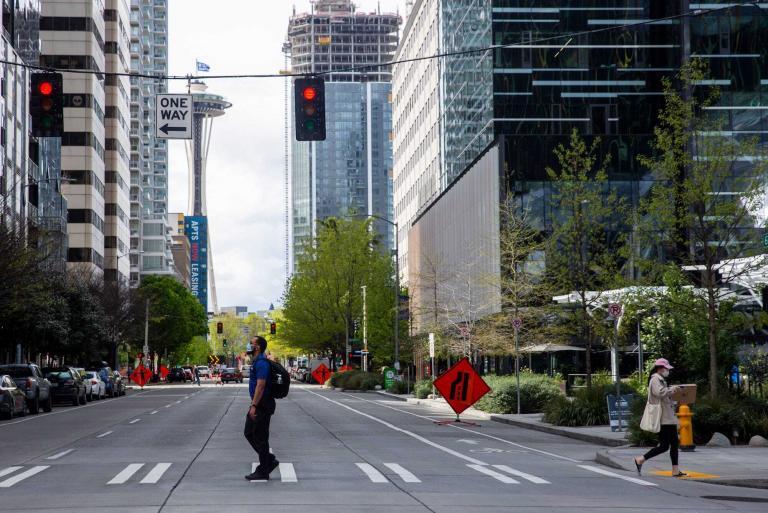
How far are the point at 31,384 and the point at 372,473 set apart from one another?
1038 inches

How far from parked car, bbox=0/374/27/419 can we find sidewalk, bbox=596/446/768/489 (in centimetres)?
2133

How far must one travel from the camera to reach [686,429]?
70.6 ft

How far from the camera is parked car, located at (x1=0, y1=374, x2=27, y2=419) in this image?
36.5 meters

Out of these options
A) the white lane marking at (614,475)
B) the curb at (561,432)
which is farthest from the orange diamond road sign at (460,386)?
the white lane marking at (614,475)

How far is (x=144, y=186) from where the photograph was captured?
185m

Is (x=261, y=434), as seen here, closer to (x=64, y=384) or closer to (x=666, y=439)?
(x=666, y=439)

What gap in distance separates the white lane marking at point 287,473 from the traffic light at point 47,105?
6673mm

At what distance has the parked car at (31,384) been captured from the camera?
1603 inches

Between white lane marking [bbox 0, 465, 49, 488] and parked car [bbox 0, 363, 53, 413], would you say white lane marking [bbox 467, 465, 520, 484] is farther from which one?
parked car [bbox 0, 363, 53, 413]

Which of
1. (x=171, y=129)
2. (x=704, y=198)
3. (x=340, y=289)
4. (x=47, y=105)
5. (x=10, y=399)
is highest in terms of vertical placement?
(x=340, y=289)

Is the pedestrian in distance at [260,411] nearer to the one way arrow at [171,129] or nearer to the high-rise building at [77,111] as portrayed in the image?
the one way arrow at [171,129]

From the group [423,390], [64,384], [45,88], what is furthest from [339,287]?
[45,88]

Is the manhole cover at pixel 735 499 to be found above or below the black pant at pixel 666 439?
below

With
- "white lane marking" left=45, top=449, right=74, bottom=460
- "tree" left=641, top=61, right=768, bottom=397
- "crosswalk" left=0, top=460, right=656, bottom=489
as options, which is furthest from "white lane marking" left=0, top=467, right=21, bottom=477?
A: "tree" left=641, top=61, right=768, bottom=397
